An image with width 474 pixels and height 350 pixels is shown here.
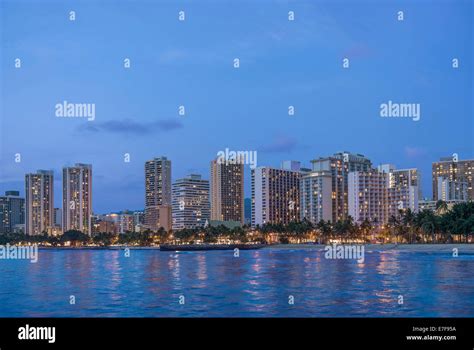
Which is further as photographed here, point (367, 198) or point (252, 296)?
point (367, 198)

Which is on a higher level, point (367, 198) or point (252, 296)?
point (367, 198)

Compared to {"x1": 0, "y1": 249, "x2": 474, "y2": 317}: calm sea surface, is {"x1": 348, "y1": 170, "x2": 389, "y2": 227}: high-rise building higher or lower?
higher

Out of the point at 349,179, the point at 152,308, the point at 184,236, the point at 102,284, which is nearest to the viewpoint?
the point at 152,308

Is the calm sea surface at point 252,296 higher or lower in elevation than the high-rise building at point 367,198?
lower

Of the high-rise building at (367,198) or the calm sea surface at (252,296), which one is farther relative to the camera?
the high-rise building at (367,198)
